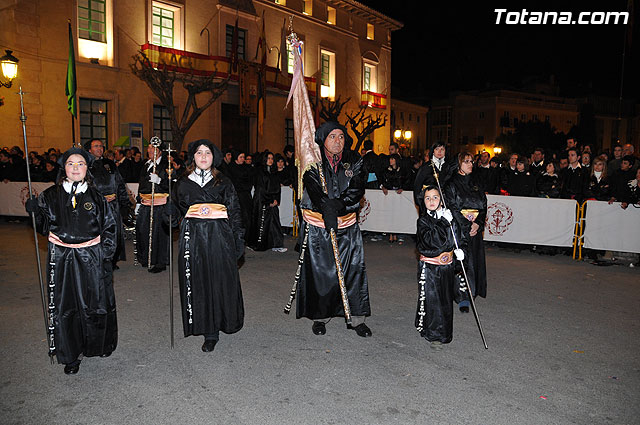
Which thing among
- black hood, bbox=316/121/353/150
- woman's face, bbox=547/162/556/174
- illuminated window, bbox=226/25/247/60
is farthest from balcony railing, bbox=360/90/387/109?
black hood, bbox=316/121/353/150

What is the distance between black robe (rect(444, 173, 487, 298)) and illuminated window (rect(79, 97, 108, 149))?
1727 centimetres

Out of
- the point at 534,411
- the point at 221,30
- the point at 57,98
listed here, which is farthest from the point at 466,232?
the point at 221,30

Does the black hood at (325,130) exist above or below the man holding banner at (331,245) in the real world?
above

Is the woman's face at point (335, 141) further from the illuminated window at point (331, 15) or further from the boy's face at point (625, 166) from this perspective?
the illuminated window at point (331, 15)

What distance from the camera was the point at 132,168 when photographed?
13891mm

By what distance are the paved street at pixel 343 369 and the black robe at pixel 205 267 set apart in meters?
0.30

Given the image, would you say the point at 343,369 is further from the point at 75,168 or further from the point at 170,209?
the point at 75,168

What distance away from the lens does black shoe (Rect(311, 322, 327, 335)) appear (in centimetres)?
559

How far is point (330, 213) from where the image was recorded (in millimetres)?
5227

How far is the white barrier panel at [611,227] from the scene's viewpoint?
9664 mm

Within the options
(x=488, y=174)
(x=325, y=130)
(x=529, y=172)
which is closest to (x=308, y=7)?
(x=488, y=174)

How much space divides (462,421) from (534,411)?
606 millimetres

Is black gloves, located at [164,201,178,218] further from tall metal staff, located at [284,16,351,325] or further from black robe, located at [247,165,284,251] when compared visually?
black robe, located at [247,165,284,251]

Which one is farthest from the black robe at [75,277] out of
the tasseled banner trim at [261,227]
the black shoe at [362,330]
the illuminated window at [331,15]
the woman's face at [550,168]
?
the illuminated window at [331,15]
